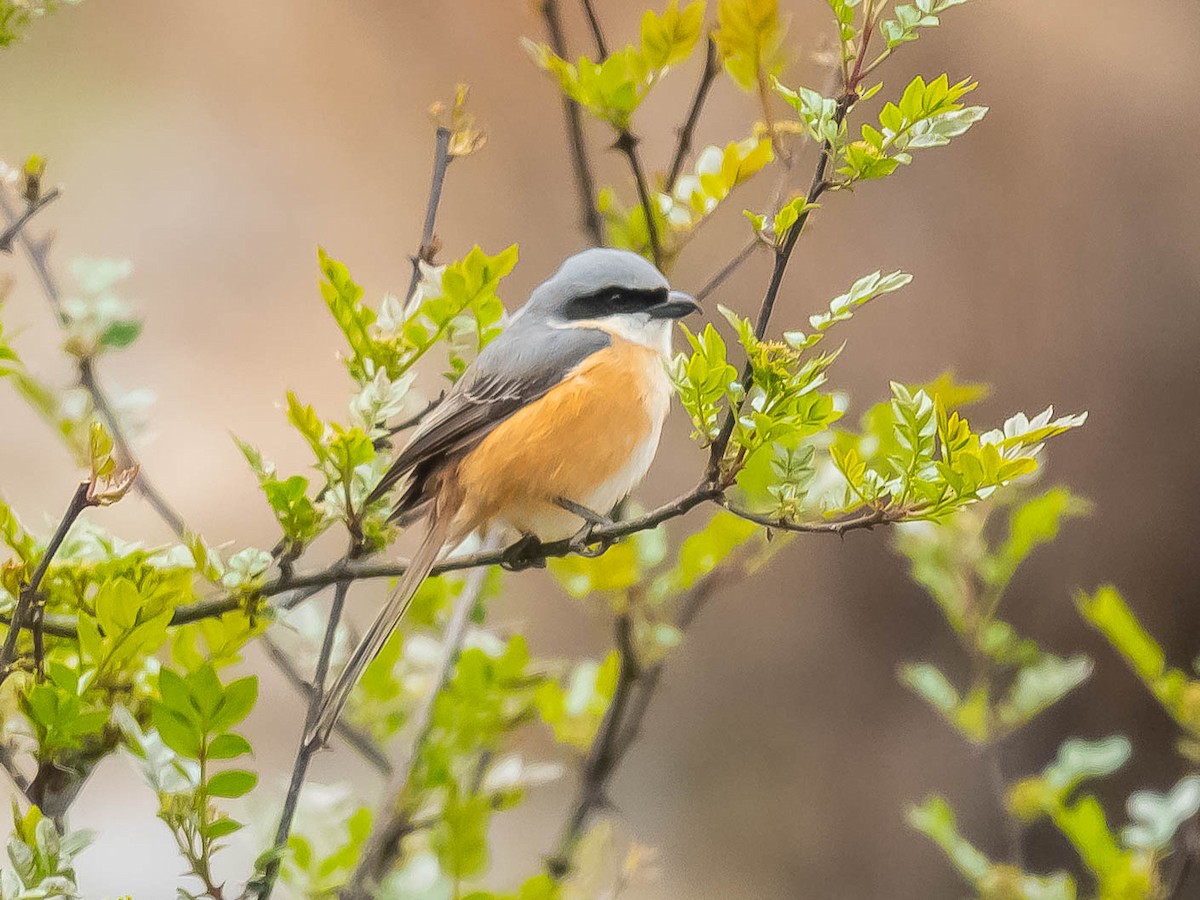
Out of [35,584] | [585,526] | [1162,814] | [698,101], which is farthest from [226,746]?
[1162,814]

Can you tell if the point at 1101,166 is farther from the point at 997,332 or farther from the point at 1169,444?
the point at 1169,444

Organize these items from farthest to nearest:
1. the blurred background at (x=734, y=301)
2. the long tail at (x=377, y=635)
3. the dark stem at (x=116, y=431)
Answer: the blurred background at (x=734, y=301)
the dark stem at (x=116, y=431)
the long tail at (x=377, y=635)

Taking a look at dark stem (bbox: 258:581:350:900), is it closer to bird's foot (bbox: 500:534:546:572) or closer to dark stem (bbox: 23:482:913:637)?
dark stem (bbox: 23:482:913:637)

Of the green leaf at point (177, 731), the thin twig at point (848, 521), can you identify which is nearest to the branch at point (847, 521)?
the thin twig at point (848, 521)

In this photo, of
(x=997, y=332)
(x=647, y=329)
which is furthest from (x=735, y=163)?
(x=997, y=332)

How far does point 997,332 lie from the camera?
7.81 ft

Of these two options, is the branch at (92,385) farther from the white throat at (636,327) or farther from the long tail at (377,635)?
the white throat at (636,327)

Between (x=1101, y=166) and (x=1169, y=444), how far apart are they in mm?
546

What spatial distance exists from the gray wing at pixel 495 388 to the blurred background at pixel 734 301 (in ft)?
3.53

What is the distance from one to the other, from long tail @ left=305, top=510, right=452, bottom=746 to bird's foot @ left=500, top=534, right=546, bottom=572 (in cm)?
7

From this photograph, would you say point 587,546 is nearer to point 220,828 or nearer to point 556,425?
point 556,425

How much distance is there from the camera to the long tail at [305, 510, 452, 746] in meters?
0.91

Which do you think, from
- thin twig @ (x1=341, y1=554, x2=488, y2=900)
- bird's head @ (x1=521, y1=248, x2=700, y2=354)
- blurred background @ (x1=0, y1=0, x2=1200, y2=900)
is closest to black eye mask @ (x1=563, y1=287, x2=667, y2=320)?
bird's head @ (x1=521, y1=248, x2=700, y2=354)

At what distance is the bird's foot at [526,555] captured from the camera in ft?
4.08
